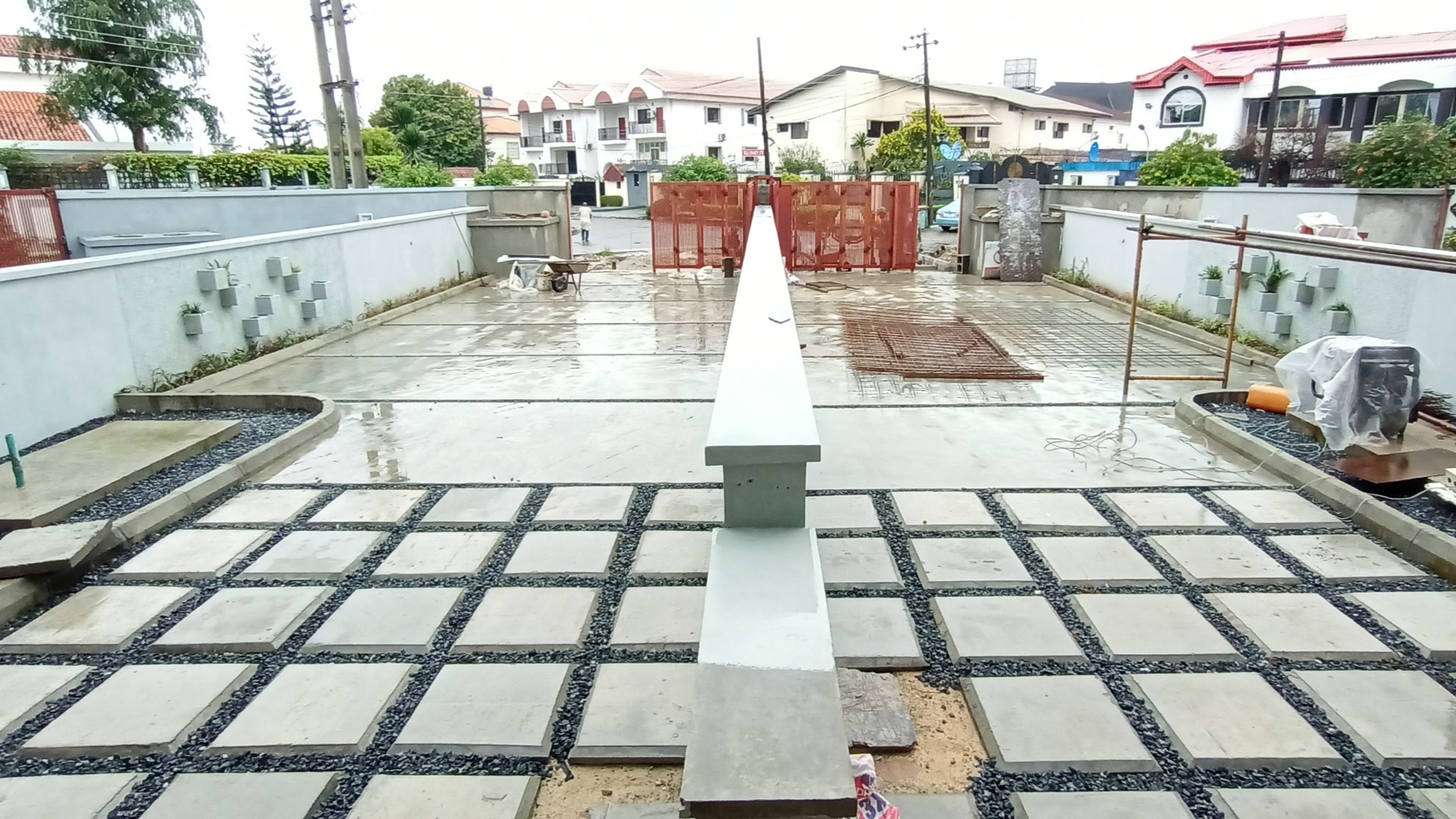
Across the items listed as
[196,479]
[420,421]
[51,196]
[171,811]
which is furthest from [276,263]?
[171,811]

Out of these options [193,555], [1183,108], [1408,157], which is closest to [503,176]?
[1408,157]

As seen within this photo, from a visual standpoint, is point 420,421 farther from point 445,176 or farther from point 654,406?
point 445,176

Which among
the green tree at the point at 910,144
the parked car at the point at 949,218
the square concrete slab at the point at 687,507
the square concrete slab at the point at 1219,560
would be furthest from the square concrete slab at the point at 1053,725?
the green tree at the point at 910,144

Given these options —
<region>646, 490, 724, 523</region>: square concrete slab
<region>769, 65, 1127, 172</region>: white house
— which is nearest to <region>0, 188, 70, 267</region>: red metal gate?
<region>646, 490, 724, 523</region>: square concrete slab

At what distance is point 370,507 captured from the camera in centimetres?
458

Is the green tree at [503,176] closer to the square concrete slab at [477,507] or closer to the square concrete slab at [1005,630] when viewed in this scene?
the square concrete slab at [477,507]

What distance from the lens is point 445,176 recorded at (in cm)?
2091

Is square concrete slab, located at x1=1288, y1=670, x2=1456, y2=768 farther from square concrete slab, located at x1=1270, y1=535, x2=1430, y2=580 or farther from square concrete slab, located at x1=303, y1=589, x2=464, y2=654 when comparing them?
square concrete slab, located at x1=303, y1=589, x2=464, y2=654

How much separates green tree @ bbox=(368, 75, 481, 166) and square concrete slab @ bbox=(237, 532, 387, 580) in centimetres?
4374

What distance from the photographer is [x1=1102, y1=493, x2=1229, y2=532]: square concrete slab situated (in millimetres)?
4234

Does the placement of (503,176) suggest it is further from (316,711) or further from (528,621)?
(316,711)

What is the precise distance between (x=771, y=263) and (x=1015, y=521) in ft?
8.18

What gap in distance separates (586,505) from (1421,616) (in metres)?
3.77

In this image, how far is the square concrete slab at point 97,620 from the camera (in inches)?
128
